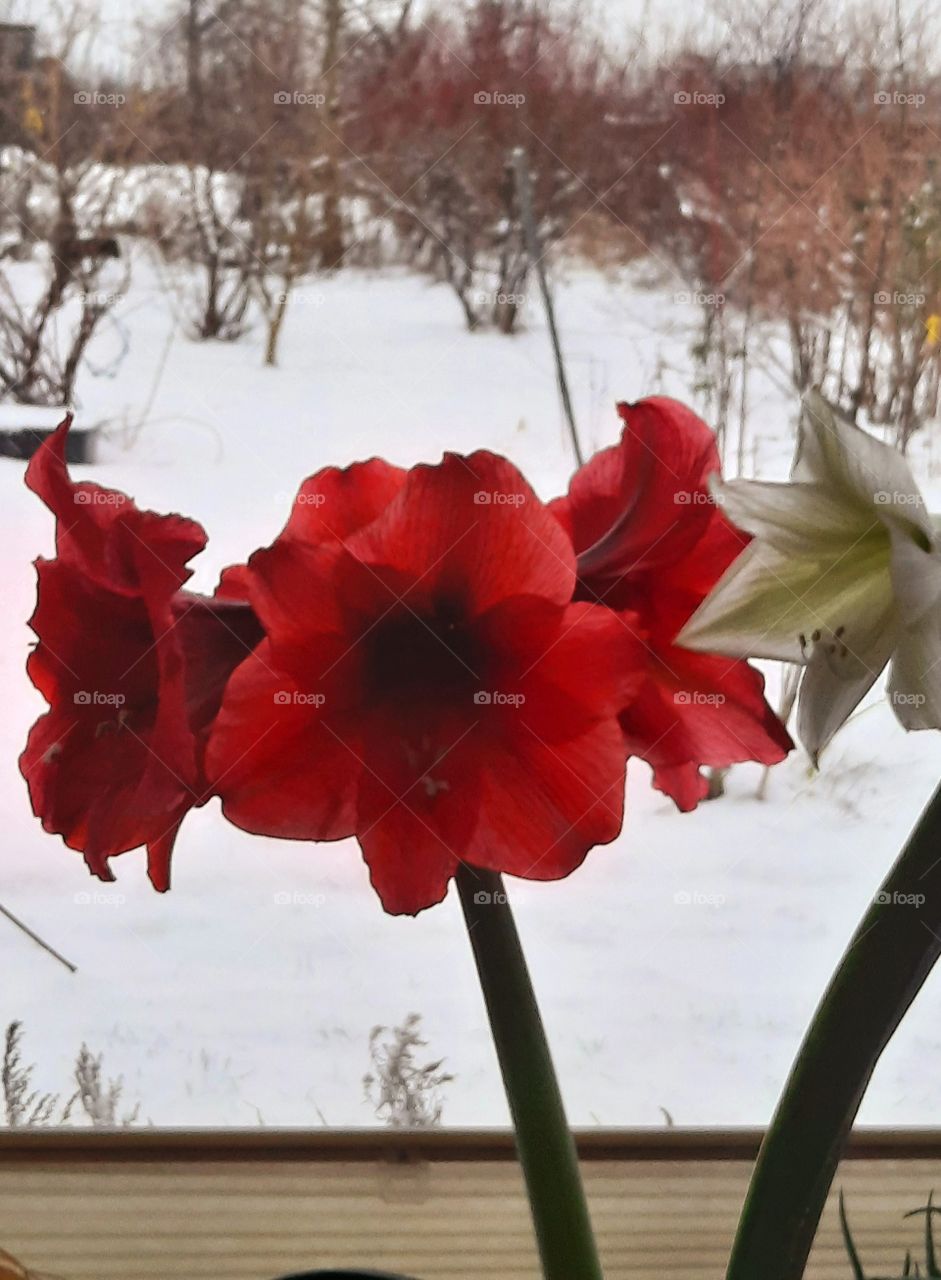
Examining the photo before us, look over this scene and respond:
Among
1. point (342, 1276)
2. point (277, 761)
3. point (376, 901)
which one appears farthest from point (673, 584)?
point (376, 901)

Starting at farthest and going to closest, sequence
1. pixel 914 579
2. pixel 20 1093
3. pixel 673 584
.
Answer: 1. pixel 20 1093
2. pixel 673 584
3. pixel 914 579

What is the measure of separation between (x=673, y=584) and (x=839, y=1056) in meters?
0.15

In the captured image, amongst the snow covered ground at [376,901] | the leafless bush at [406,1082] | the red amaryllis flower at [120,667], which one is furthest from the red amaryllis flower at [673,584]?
the leafless bush at [406,1082]

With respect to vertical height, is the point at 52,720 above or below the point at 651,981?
above

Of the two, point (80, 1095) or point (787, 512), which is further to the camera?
point (80, 1095)

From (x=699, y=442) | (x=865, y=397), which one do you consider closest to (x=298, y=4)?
(x=865, y=397)

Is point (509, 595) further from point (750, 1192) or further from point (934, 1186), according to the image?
point (934, 1186)

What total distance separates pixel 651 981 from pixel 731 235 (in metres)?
0.66

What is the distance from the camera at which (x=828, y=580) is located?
373 mm

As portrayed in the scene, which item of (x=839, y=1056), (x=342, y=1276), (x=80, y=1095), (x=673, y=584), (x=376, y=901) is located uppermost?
(x=673, y=584)

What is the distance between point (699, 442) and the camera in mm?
433

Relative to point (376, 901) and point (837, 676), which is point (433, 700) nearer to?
point (837, 676)

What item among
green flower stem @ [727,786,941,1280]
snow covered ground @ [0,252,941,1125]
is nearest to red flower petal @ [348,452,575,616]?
green flower stem @ [727,786,941,1280]

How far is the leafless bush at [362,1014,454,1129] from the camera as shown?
1207mm
